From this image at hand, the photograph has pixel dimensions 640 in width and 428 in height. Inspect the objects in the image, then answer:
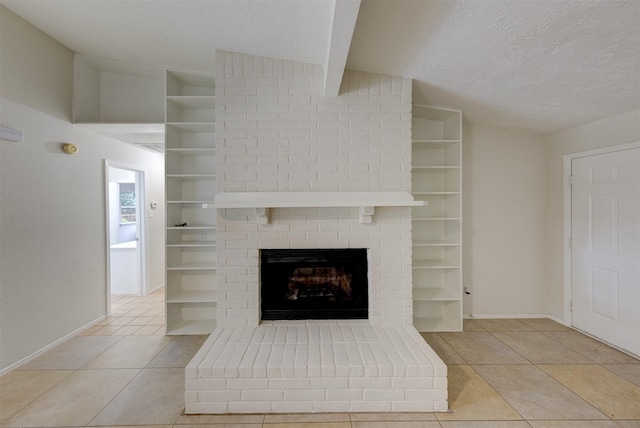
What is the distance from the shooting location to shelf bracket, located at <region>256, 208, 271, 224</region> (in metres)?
2.45

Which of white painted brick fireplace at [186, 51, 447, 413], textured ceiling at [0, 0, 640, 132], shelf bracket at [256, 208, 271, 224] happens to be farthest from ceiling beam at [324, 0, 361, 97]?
shelf bracket at [256, 208, 271, 224]

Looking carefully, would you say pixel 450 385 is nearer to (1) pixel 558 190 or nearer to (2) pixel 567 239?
(2) pixel 567 239

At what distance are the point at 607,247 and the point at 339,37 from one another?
3.13 m

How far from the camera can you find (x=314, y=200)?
2357 millimetres

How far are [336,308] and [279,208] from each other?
3.39 ft

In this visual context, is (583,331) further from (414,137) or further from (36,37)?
(36,37)

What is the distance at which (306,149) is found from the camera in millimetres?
2541

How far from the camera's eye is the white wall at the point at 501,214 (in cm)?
331

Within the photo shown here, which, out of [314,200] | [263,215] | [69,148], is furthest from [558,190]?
[69,148]

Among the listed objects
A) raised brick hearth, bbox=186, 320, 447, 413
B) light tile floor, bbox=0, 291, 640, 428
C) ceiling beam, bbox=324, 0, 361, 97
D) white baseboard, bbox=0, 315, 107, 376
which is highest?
ceiling beam, bbox=324, 0, 361, 97

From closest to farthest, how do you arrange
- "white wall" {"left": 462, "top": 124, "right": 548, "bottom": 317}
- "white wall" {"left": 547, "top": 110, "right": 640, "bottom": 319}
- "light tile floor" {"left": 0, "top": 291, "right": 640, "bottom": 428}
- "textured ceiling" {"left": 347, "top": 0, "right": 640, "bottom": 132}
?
"textured ceiling" {"left": 347, "top": 0, "right": 640, "bottom": 132} < "light tile floor" {"left": 0, "top": 291, "right": 640, "bottom": 428} < "white wall" {"left": 547, "top": 110, "right": 640, "bottom": 319} < "white wall" {"left": 462, "top": 124, "right": 548, "bottom": 317}

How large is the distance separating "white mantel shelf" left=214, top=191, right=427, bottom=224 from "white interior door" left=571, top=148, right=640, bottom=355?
188 cm

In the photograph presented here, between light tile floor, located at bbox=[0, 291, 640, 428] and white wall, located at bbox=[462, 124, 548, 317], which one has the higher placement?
white wall, located at bbox=[462, 124, 548, 317]

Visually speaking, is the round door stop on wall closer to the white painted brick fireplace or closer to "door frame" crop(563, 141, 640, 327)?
the white painted brick fireplace
